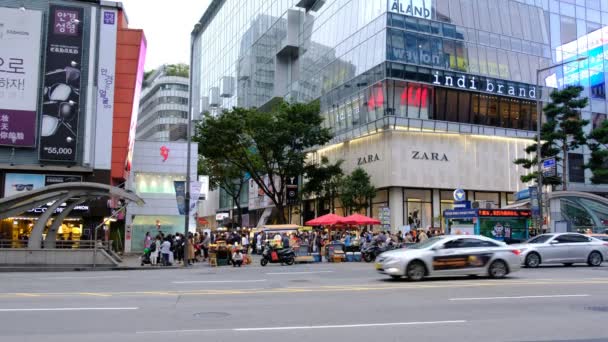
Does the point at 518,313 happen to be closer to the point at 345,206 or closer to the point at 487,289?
the point at 487,289

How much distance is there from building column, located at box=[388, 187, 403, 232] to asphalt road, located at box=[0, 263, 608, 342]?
26251 mm

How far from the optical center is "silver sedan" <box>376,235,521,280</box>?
1734cm

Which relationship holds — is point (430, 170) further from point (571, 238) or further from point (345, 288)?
point (345, 288)

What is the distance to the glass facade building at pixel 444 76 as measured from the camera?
146 feet

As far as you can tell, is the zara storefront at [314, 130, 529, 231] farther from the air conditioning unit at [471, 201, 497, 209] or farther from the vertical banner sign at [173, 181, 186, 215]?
the vertical banner sign at [173, 181, 186, 215]

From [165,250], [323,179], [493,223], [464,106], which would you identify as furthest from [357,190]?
[165,250]

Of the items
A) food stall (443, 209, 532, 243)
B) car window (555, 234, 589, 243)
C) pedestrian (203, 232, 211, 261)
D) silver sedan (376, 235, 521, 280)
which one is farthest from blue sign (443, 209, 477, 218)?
pedestrian (203, 232, 211, 261)

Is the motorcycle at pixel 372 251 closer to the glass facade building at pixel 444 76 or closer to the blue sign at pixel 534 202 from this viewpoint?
the blue sign at pixel 534 202

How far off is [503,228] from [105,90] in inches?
1022

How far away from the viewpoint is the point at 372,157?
152ft

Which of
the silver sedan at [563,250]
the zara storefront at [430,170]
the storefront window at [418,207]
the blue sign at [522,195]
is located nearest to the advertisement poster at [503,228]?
the blue sign at [522,195]

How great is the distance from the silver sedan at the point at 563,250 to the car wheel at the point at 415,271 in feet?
25.8

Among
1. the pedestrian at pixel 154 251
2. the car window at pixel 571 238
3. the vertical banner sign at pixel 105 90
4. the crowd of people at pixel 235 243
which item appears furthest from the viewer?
the vertical banner sign at pixel 105 90

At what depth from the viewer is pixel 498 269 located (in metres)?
18.0
